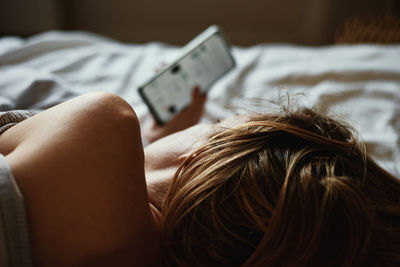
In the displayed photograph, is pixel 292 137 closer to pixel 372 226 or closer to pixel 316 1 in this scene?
pixel 372 226

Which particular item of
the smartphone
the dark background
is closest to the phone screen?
the smartphone

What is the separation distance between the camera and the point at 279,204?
1.22 ft

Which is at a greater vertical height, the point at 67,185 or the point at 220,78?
the point at 67,185

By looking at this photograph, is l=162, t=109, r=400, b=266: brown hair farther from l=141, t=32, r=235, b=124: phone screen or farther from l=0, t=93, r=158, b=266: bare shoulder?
l=141, t=32, r=235, b=124: phone screen

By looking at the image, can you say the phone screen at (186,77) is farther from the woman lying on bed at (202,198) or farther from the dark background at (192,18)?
the dark background at (192,18)

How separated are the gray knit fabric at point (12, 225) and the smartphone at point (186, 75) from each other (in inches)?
15.4

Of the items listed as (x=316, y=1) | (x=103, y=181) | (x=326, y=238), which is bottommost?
(x=316, y=1)

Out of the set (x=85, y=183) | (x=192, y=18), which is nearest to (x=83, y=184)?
(x=85, y=183)

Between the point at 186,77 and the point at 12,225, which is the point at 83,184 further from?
the point at 186,77

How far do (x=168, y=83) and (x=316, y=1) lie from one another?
1.33m

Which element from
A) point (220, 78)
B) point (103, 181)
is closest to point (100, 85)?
point (220, 78)

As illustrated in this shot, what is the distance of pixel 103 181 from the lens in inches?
14.4

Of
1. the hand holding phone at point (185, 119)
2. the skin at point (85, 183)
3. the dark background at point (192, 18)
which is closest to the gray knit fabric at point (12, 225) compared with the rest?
the skin at point (85, 183)

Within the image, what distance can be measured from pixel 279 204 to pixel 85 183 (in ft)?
0.69
